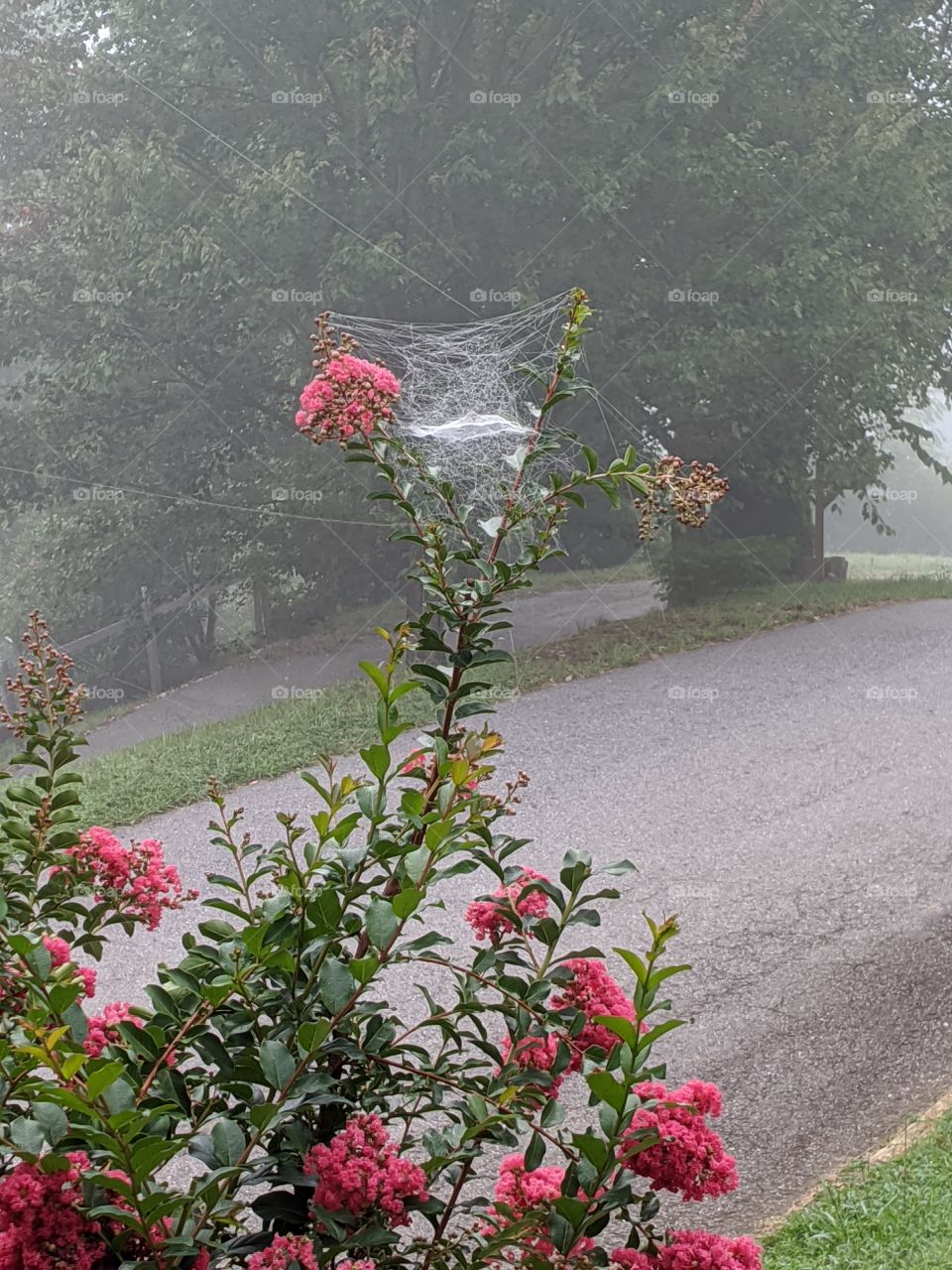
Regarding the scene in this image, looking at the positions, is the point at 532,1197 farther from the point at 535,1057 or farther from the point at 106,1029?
the point at 106,1029

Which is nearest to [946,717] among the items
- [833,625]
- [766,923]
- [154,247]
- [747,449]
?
[833,625]

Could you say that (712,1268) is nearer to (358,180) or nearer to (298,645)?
(358,180)

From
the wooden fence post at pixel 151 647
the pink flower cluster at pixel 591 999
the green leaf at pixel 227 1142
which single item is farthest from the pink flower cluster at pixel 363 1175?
the wooden fence post at pixel 151 647

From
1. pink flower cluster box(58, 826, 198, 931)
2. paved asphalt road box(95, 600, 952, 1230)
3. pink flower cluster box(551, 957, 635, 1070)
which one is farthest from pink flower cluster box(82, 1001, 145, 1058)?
paved asphalt road box(95, 600, 952, 1230)

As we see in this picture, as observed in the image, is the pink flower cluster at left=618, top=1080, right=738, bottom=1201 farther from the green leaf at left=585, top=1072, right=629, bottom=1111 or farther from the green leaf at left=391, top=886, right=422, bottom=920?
the green leaf at left=391, top=886, right=422, bottom=920

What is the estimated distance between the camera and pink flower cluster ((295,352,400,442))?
192cm

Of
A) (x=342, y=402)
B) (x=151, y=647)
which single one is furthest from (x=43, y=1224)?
(x=151, y=647)

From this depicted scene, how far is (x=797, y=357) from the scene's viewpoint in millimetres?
12102

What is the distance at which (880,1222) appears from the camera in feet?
11.3

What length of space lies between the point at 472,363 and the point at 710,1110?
902 centimetres

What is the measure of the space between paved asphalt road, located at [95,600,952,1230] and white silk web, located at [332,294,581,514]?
198 cm

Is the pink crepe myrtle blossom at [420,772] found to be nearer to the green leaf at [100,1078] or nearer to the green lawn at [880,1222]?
the green leaf at [100,1078]

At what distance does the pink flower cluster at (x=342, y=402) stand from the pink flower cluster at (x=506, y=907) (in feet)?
2.35

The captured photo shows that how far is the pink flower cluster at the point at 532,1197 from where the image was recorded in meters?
1.47
